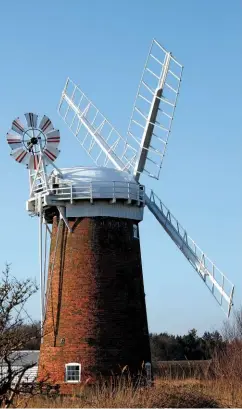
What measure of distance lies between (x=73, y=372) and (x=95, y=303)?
2490mm

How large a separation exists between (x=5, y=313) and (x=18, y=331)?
0.61 meters

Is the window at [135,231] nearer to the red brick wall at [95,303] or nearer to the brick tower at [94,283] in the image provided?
the brick tower at [94,283]

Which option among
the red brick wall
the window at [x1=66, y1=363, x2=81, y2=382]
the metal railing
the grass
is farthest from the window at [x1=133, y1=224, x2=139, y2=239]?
the grass

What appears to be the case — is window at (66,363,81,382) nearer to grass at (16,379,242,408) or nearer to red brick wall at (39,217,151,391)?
red brick wall at (39,217,151,391)

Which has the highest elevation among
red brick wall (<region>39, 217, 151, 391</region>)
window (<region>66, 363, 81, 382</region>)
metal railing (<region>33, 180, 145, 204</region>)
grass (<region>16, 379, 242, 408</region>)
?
metal railing (<region>33, 180, 145, 204</region>)

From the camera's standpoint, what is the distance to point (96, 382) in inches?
1006

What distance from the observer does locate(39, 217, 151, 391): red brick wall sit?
85.6 feet

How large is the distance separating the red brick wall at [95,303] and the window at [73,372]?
0.53 ft

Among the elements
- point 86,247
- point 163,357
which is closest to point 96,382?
point 86,247

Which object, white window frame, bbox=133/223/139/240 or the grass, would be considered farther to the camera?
white window frame, bbox=133/223/139/240

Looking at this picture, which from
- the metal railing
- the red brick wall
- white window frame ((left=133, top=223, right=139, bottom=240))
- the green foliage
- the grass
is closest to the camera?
the grass

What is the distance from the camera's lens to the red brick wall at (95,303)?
26078 millimetres

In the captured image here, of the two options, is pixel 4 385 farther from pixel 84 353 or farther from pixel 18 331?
pixel 84 353

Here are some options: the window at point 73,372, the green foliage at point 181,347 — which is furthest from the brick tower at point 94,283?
the green foliage at point 181,347
